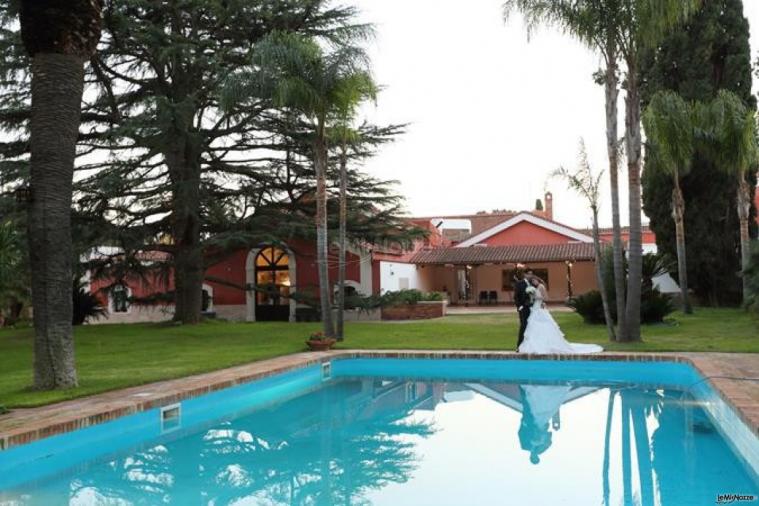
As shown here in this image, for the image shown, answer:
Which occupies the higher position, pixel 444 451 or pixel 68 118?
pixel 68 118

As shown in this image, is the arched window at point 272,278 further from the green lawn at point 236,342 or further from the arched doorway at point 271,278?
the green lawn at point 236,342

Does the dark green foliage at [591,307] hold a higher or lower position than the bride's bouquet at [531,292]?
lower

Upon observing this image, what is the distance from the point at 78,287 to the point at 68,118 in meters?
17.2

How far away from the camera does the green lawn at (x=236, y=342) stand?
37.0ft

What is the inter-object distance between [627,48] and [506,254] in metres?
22.6

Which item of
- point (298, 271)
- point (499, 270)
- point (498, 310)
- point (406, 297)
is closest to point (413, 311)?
point (406, 297)

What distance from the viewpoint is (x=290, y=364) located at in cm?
1248

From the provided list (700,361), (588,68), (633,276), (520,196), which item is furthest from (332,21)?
(520,196)

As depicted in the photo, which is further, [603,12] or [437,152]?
[437,152]

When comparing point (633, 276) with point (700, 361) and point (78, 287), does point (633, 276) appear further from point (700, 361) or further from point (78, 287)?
point (78, 287)

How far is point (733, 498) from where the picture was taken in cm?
553

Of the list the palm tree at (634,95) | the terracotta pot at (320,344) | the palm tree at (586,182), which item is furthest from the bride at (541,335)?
the terracotta pot at (320,344)

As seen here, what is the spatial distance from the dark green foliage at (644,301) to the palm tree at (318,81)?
7.99m

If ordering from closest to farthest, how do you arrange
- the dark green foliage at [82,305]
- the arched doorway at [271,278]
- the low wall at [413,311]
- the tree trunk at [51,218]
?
the tree trunk at [51,218] < the dark green foliage at [82,305] < the low wall at [413,311] < the arched doorway at [271,278]
